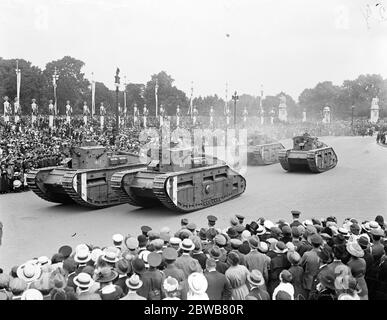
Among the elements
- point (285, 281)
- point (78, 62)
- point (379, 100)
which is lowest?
point (285, 281)

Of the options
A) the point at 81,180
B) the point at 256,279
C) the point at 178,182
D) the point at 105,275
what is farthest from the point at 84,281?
the point at 81,180

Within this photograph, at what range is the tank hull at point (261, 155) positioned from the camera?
95.3 feet

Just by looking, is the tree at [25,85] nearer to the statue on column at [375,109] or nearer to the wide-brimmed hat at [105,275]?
the statue on column at [375,109]

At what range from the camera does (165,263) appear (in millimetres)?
6941

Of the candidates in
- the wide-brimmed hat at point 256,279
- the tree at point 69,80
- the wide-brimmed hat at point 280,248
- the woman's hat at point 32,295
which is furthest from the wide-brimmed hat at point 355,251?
the tree at point 69,80

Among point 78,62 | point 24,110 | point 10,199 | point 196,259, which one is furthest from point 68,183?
point 24,110

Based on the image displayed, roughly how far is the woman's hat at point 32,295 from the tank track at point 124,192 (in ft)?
33.3

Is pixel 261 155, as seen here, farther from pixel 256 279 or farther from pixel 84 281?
pixel 84 281

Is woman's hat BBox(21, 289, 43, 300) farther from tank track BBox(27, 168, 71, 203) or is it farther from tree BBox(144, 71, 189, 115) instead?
tree BBox(144, 71, 189, 115)

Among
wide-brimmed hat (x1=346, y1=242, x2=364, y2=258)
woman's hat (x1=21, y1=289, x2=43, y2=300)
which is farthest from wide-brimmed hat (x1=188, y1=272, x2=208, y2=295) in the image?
wide-brimmed hat (x1=346, y1=242, x2=364, y2=258)

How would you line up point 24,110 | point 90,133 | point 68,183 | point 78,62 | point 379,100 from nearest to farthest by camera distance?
point 68,183
point 90,133
point 78,62
point 24,110
point 379,100

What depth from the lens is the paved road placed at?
40.8 ft
